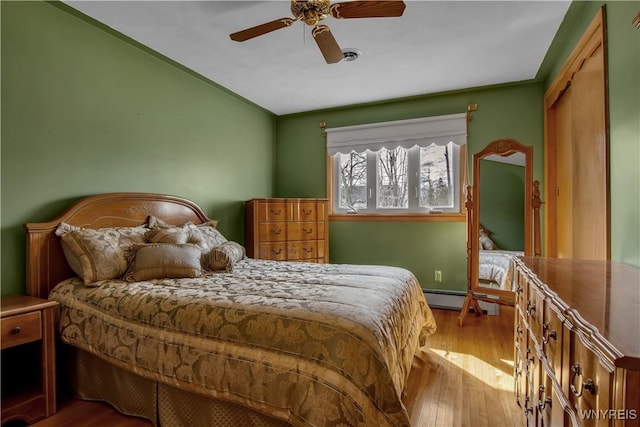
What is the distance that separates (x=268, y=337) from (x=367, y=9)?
1.77m

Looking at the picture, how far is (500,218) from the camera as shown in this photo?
10.1ft

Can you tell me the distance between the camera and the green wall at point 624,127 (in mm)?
1485

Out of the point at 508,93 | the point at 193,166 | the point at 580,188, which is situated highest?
the point at 508,93

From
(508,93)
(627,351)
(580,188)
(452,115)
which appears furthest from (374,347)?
(508,93)

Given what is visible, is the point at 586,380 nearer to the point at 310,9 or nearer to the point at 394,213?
the point at 310,9

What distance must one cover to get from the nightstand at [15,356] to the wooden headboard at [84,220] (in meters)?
0.17

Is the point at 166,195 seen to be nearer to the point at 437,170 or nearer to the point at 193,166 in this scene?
the point at 193,166

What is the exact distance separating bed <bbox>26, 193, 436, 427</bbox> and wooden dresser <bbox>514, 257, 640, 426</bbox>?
535 mm

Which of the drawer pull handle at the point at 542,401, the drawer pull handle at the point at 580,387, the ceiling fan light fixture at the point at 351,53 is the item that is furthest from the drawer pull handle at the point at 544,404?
the ceiling fan light fixture at the point at 351,53

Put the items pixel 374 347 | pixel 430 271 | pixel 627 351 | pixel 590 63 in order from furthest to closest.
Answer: pixel 430 271, pixel 590 63, pixel 374 347, pixel 627 351

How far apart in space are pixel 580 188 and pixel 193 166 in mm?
3425

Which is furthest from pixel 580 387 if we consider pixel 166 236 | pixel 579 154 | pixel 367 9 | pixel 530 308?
pixel 166 236

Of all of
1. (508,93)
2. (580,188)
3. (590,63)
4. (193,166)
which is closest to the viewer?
(590,63)

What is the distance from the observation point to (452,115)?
→ 12.1ft
